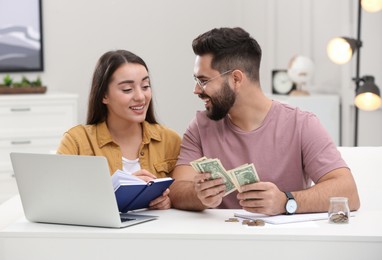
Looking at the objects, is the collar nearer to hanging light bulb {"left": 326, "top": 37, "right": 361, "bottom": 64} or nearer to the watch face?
the watch face

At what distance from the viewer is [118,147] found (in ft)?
11.4

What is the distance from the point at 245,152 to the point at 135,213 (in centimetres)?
56

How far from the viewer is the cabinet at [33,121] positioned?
6961mm

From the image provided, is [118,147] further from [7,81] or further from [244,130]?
[7,81]

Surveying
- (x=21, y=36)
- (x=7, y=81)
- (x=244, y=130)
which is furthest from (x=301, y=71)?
(x=244, y=130)

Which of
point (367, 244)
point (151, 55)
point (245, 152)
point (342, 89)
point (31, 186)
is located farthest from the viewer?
point (151, 55)

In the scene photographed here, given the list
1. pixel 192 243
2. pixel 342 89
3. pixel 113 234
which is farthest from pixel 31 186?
pixel 342 89

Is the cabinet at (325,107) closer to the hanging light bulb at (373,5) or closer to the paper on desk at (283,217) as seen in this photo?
the hanging light bulb at (373,5)

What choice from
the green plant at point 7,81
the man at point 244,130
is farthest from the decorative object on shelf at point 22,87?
the man at point 244,130

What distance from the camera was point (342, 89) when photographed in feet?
20.5

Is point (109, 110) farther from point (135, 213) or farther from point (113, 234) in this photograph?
point (113, 234)

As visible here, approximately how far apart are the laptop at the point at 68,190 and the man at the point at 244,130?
1.69 ft

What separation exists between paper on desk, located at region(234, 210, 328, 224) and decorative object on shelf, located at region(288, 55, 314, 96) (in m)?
3.36

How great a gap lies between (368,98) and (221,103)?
1942 millimetres
